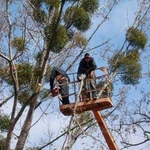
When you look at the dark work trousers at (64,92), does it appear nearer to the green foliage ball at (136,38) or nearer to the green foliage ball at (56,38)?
the green foliage ball at (56,38)

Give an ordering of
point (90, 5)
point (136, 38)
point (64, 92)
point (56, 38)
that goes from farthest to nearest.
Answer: point (136, 38) → point (90, 5) → point (56, 38) → point (64, 92)

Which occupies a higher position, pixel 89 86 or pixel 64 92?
pixel 64 92

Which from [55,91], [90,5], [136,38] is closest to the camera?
[55,91]

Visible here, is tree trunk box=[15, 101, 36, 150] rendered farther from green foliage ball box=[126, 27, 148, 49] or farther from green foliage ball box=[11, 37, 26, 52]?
green foliage ball box=[126, 27, 148, 49]

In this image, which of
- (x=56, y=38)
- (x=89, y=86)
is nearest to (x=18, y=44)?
(x=56, y=38)

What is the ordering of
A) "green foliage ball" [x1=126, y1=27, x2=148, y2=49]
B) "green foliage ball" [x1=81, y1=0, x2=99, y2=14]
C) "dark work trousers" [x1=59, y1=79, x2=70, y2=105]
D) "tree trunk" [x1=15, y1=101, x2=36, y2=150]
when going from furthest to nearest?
"green foliage ball" [x1=126, y1=27, x2=148, y2=49], "green foliage ball" [x1=81, y1=0, x2=99, y2=14], "tree trunk" [x1=15, y1=101, x2=36, y2=150], "dark work trousers" [x1=59, y1=79, x2=70, y2=105]

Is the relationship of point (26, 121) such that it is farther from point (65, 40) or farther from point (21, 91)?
point (65, 40)

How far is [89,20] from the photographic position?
10414mm

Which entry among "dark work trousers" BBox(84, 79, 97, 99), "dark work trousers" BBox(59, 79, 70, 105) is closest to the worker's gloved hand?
"dark work trousers" BBox(59, 79, 70, 105)

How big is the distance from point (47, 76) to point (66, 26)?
1.17m

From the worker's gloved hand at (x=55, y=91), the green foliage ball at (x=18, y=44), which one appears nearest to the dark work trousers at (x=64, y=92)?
the worker's gloved hand at (x=55, y=91)

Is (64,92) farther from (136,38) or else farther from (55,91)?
(136,38)

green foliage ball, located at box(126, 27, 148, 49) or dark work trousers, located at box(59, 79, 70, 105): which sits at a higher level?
green foliage ball, located at box(126, 27, 148, 49)

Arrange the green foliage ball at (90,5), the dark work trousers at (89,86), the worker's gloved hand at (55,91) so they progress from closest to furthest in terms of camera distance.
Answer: the dark work trousers at (89,86) → the worker's gloved hand at (55,91) → the green foliage ball at (90,5)
